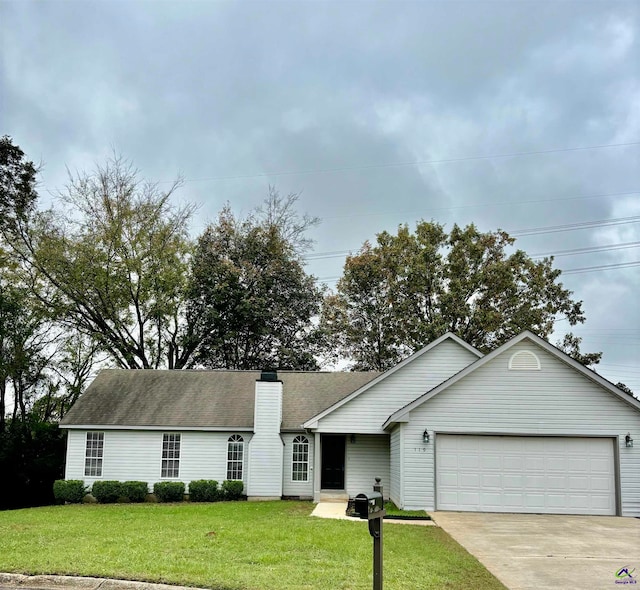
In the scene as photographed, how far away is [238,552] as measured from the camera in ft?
33.7

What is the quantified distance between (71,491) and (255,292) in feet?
52.1

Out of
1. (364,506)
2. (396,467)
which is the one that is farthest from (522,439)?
(364,506)

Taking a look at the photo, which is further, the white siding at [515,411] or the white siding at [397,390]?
the white siding at [397,390]

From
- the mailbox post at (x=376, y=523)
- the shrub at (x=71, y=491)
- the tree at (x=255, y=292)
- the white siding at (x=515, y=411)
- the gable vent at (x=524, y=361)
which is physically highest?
the tree at (x=255, y=292)

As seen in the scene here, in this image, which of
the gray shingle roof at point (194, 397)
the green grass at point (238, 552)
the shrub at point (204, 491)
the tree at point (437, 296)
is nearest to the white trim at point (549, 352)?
the green grass at point (238, 552)

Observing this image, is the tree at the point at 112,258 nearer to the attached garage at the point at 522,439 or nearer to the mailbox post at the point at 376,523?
the attached garage at the point at 522,439

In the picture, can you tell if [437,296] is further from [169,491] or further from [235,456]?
[169,491]

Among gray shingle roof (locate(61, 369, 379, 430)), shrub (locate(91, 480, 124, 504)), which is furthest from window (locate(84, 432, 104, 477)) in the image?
shrub (locate(91, 480, 124, 504))

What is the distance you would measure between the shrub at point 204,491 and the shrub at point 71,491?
12.4ft

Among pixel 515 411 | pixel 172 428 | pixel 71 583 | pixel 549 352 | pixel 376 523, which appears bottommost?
pixel 71 583

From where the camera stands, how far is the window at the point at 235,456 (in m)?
22.7

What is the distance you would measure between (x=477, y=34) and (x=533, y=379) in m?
9.48

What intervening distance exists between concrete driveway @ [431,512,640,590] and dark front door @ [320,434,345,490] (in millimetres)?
5726

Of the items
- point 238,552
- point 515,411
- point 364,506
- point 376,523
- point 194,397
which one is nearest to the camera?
point 364,506
